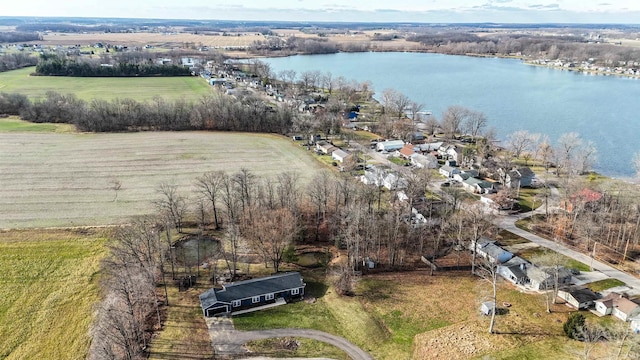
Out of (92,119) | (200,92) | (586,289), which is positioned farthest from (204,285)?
(200,92)

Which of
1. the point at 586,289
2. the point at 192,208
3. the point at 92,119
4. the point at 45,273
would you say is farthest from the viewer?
the point at 92,119

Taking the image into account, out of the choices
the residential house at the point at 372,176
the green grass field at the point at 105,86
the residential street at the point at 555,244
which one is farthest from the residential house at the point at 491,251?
the green grass field at the point at 105,86

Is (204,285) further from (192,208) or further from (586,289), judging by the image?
(586,289)

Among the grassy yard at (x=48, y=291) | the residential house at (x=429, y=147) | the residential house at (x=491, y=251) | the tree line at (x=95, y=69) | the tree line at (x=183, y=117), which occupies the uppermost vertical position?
the tree line at (x=95, y=69)

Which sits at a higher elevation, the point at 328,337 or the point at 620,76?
the point at 620,76

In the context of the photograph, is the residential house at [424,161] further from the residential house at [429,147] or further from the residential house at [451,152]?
A: the residential house at [429,147]

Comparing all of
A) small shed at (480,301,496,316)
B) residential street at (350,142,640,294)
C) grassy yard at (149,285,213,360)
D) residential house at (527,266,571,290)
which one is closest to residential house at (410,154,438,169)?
residential street at (350,142,640,294)
